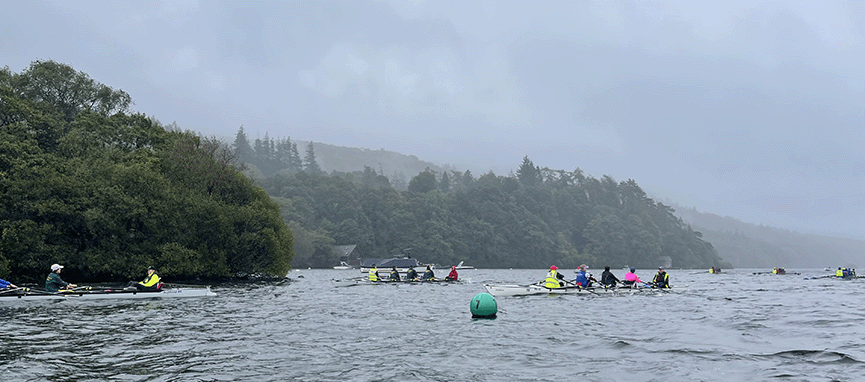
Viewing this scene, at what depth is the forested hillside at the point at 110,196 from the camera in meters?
45.2

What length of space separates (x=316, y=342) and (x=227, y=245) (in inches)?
1567

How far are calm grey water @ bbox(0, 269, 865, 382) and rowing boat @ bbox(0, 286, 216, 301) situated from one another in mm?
672

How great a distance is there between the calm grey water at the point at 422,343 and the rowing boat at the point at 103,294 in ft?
2.20

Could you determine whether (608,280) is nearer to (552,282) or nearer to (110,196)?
(552,282)

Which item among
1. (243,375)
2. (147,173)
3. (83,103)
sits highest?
(83,103)

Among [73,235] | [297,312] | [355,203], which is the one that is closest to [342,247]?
[355,203]

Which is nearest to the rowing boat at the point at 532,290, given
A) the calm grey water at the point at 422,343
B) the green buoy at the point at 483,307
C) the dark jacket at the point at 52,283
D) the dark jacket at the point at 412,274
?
the calm grey water at the point at 422,343

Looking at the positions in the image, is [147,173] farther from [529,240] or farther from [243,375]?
[529,240]

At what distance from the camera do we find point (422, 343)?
18906 millimetres

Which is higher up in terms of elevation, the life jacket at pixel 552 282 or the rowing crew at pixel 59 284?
the life jacket at pixel 552 282

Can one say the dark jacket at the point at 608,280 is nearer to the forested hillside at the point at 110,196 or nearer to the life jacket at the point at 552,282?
the life jacket at the point at 552,282

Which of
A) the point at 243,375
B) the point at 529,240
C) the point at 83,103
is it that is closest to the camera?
the point at 243,375

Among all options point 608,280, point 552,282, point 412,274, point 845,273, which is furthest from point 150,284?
point 845,273

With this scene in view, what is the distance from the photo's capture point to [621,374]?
46.8ft
